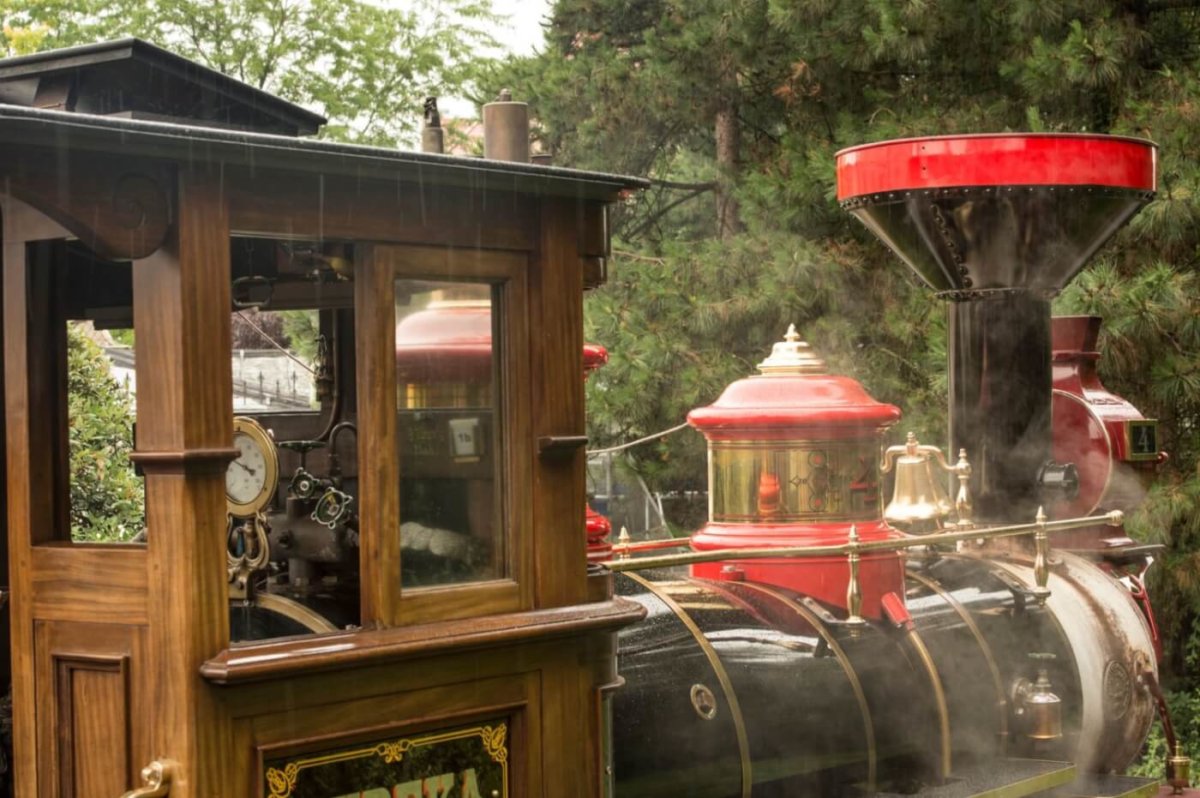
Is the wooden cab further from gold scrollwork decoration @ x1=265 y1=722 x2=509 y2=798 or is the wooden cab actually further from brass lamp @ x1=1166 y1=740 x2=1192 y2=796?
brass lamp @ x1=1166 y1=740 x2=1192 y2=796

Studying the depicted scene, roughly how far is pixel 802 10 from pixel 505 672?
388 inches

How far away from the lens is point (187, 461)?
2.92 metres

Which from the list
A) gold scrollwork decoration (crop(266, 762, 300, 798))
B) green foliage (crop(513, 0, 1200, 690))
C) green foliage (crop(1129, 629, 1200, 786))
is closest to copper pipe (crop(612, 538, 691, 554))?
gold scrollwork decoration (crop(266, 762, 300, 798))

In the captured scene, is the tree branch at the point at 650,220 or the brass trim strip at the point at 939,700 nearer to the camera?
the brass trim strip at the point at 939,700

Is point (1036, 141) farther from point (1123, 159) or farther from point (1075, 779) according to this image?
point (1075, 779)

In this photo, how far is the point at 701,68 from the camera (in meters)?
13.5

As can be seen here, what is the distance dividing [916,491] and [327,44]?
43.5 ft

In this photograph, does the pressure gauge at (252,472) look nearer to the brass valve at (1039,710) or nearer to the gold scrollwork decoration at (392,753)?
the gold scrollwork decoration at (392,753)

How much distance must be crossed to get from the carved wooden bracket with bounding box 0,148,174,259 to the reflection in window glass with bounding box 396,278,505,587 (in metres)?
0.56

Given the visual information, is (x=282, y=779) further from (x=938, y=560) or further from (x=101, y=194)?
(x=938, y=560)

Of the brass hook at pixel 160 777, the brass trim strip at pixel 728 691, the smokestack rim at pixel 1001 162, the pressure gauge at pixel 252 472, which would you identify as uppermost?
the smokestack rim at pixel 1001 162

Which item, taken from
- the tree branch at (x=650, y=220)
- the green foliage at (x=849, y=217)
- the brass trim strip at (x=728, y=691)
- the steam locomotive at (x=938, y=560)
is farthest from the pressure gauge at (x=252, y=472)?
the tree branch at (x=650, y=220)

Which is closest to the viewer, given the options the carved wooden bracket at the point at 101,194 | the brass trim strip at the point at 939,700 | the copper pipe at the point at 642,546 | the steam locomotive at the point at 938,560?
the carved wooden bracket at the point at 101,194

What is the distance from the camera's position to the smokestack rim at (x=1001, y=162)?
593 cm
